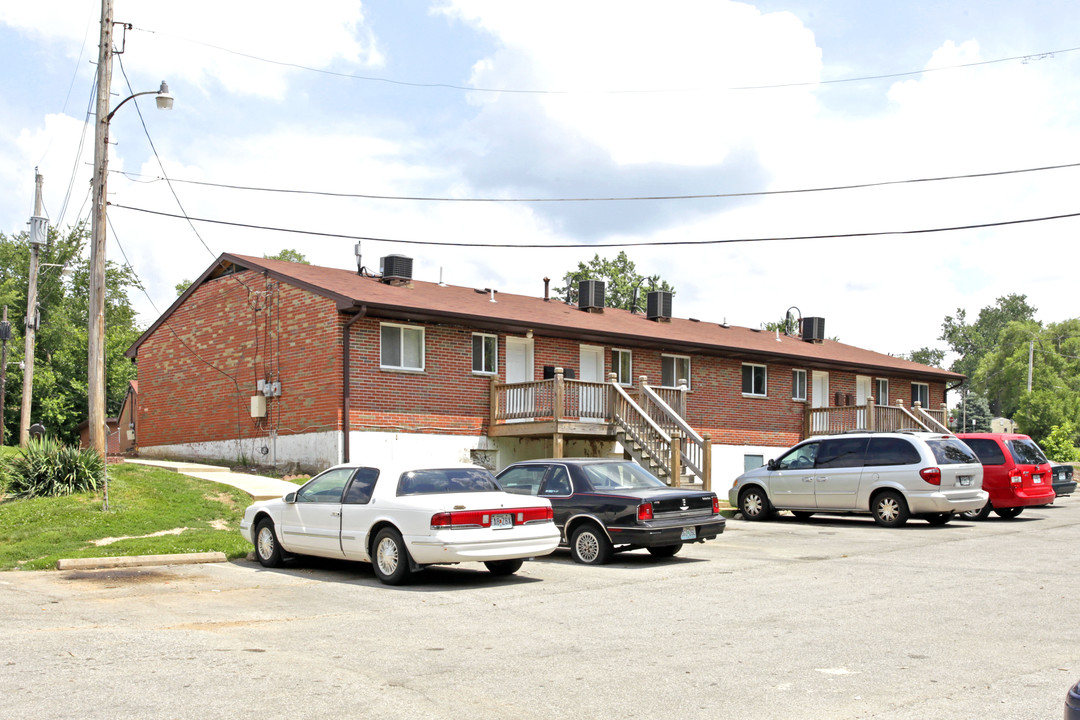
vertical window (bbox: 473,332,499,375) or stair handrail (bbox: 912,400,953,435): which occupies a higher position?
vertical window (bbox: 473,332,499,375)

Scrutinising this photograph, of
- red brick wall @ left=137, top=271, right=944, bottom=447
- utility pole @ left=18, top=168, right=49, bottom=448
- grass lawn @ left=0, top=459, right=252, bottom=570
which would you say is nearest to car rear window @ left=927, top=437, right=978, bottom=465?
red brick wall @ left=137, top=271, right=944, bottom=447

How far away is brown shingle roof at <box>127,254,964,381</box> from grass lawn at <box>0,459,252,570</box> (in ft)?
19.9

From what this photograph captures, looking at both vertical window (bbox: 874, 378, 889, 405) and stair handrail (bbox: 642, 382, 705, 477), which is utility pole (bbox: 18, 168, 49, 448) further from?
vertical window (bbox: 874, 378, 889, 405)

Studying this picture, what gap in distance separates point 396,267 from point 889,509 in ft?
47.9

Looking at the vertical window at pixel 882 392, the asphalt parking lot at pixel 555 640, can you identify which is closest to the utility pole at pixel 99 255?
the asphalt parking lot at pixel 555 640

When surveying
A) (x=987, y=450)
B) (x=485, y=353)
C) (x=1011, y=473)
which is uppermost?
(x=485, y=353)

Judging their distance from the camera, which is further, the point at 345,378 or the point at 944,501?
the point at 345,378

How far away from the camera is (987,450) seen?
21297 mm

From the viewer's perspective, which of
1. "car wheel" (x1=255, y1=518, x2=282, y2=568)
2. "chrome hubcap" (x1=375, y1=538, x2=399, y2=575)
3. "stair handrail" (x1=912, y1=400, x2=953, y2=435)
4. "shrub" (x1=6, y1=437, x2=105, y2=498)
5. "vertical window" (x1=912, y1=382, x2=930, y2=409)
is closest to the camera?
"chrome hubcap" (x1=375, y1=538, x2=399, y2=575)

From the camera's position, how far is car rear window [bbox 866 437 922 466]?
19.1 m

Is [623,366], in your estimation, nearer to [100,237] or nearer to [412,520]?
[100,237]

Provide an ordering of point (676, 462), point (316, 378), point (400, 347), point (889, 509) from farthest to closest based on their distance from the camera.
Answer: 1. point (400, 347)
2. point (316, 378)
3. point (676, 462)
4. point (889, 509)

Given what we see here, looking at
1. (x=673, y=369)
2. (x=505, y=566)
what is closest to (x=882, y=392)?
(x=673, y=369)

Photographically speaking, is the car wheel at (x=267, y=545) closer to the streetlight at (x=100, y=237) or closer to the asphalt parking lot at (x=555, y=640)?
the asphalt parking lot at (x=555, y=640)
